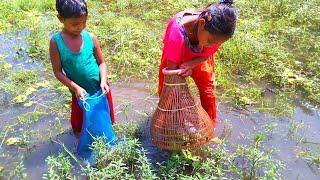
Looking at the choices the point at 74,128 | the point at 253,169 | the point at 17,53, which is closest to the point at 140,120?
the point at 74,128

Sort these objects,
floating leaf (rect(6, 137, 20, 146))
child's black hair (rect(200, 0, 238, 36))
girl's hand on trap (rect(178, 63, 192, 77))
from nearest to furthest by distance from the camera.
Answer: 1. child's black hair (rect(200, 0, 238, 36))
2. girl's hand on trap (rect(178, 63, 192, 77))
3. floating leaf (rect(6, 137, 20, 146))

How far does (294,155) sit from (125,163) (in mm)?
1416

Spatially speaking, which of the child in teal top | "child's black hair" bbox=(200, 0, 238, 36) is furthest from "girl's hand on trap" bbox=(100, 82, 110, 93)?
"child's black hair" bbox=(200, 0, 238, 36)

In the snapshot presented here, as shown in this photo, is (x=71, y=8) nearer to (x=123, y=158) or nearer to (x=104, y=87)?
(x=104, y=87)

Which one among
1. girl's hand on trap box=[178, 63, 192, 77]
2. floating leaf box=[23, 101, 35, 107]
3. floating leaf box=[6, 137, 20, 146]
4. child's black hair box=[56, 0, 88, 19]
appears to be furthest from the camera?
floating leaf box=[23, 101, 35, 107]

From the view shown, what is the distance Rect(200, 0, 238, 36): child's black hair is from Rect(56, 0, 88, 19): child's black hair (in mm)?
852

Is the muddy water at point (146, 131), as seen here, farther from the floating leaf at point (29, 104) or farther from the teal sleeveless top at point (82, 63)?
the teal sleeveless top at point (82, 63)

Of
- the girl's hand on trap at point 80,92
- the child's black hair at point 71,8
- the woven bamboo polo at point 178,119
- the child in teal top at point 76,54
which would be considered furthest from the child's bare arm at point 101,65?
the woven bamboo polo at point 178,119

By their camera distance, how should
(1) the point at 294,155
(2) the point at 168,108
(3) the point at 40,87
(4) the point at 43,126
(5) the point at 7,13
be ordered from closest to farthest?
A: (2) the point at 168,108
(1) the point at 294,155
(4) the point at 43,126
(3) the point at 40,87
(5) the point at 7,13

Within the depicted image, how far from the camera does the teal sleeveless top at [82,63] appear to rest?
3104 millimetres

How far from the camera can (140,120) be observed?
4031mm

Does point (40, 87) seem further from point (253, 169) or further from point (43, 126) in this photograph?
point (253, 169)

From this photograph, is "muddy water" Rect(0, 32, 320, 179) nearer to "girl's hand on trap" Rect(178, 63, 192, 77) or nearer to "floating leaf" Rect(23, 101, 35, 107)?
"floating leaf" Rect(23, 101, 35, 107)

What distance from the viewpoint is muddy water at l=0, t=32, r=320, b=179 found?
11.5 feet
